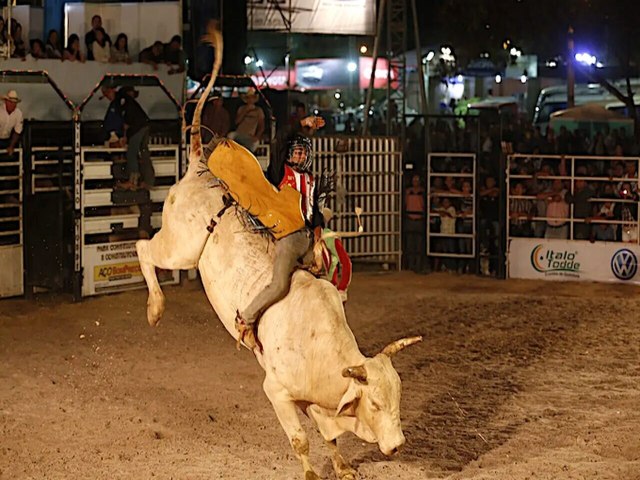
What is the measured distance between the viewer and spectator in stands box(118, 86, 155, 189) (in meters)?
14.2

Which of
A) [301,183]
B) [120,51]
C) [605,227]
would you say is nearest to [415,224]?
[605,227]

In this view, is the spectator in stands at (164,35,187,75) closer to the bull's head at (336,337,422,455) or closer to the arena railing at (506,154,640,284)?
the arena railing at (506,154,640,284)

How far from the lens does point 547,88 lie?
29.3 metres

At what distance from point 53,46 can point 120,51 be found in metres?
1.14

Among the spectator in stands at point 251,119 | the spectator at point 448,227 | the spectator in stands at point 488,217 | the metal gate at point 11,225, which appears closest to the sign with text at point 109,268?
the metal gate at point 11,225

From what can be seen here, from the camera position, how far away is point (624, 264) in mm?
15555

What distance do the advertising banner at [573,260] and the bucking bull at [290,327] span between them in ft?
28.5

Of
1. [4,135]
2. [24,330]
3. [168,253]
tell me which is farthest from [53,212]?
[168,253]

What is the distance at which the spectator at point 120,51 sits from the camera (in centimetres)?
1734

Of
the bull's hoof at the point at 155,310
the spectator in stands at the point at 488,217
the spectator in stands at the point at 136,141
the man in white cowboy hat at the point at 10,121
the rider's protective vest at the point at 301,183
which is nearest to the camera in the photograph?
the rider's protective vest at the point at 301,183

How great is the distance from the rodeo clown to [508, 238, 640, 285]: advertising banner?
27.6ft

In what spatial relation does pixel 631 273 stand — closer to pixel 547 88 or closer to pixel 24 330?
pixel 24 330

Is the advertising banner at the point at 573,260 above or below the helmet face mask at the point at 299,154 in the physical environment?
below

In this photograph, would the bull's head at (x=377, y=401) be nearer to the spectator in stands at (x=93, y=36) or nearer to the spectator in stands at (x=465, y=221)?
the spectator in stands at (x=465, y=221)
